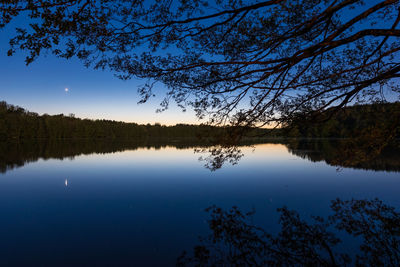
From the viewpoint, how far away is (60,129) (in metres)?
78.3

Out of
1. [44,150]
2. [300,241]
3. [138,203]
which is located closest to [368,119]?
[300,241]

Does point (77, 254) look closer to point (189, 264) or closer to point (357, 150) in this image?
point (189, 264)

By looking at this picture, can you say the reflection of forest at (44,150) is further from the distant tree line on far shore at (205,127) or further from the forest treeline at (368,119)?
the forest treeline at (368,119)

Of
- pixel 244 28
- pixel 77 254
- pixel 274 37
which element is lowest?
pixel 77 254

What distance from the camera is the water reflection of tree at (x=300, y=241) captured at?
4882 mm

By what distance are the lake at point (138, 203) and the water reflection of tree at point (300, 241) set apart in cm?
47

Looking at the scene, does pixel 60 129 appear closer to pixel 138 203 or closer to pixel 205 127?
pixel 138 203

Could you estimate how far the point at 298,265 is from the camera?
15.3ft

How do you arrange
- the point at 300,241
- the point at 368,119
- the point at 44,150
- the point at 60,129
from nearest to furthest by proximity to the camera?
the point at 300,241 < the point at 368,119 < the point at 44,150 < the point at 60,129

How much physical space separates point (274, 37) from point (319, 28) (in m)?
1.24

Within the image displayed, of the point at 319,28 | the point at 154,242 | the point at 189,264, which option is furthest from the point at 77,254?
the point at 319,28

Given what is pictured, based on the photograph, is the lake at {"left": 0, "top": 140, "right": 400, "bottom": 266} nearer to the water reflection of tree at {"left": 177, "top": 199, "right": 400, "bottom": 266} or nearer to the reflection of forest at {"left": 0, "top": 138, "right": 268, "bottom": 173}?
the water reflection of tree at {"left": 177, "top": 199, "right": 400, "bottom": 266}

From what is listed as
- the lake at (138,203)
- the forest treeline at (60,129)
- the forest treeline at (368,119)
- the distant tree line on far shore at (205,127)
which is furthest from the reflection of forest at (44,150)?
the forest treeline at (60,129)

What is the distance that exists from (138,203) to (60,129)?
8255 centimetres
